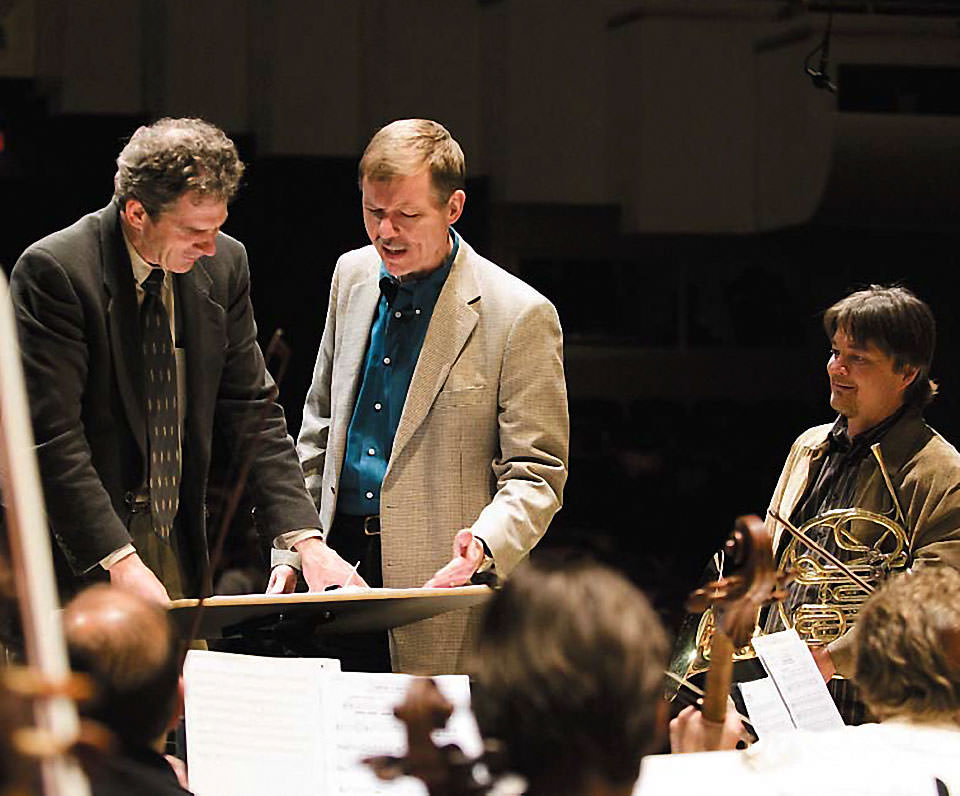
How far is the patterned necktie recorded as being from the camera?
2643mm

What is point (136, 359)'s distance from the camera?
2631mm

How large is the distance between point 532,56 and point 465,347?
13.2ft

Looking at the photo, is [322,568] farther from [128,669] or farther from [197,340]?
[128,669]

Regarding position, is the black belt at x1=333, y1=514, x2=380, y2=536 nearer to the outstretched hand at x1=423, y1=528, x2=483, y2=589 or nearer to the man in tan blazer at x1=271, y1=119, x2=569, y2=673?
the man in tan blazer at x1=271, y1=119, x2=569, y2=673

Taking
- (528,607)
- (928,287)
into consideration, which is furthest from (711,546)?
(528,607)

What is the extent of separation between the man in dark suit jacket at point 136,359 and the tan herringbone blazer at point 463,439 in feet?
0.61

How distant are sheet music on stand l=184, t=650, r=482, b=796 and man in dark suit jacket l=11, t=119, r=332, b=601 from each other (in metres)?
0.30

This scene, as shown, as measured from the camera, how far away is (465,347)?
9.64 feet

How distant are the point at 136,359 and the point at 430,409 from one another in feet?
1.84

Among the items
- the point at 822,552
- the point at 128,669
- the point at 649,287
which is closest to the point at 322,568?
the point at 822,552

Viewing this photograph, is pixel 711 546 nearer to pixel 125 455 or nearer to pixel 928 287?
pixel 928 287

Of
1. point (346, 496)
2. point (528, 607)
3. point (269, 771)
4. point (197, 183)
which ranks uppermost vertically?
point (197, 183)

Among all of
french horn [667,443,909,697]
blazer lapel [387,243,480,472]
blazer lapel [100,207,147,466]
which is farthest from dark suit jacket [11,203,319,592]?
french horn [667,443,909,697]

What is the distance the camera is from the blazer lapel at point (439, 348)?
2900mm
